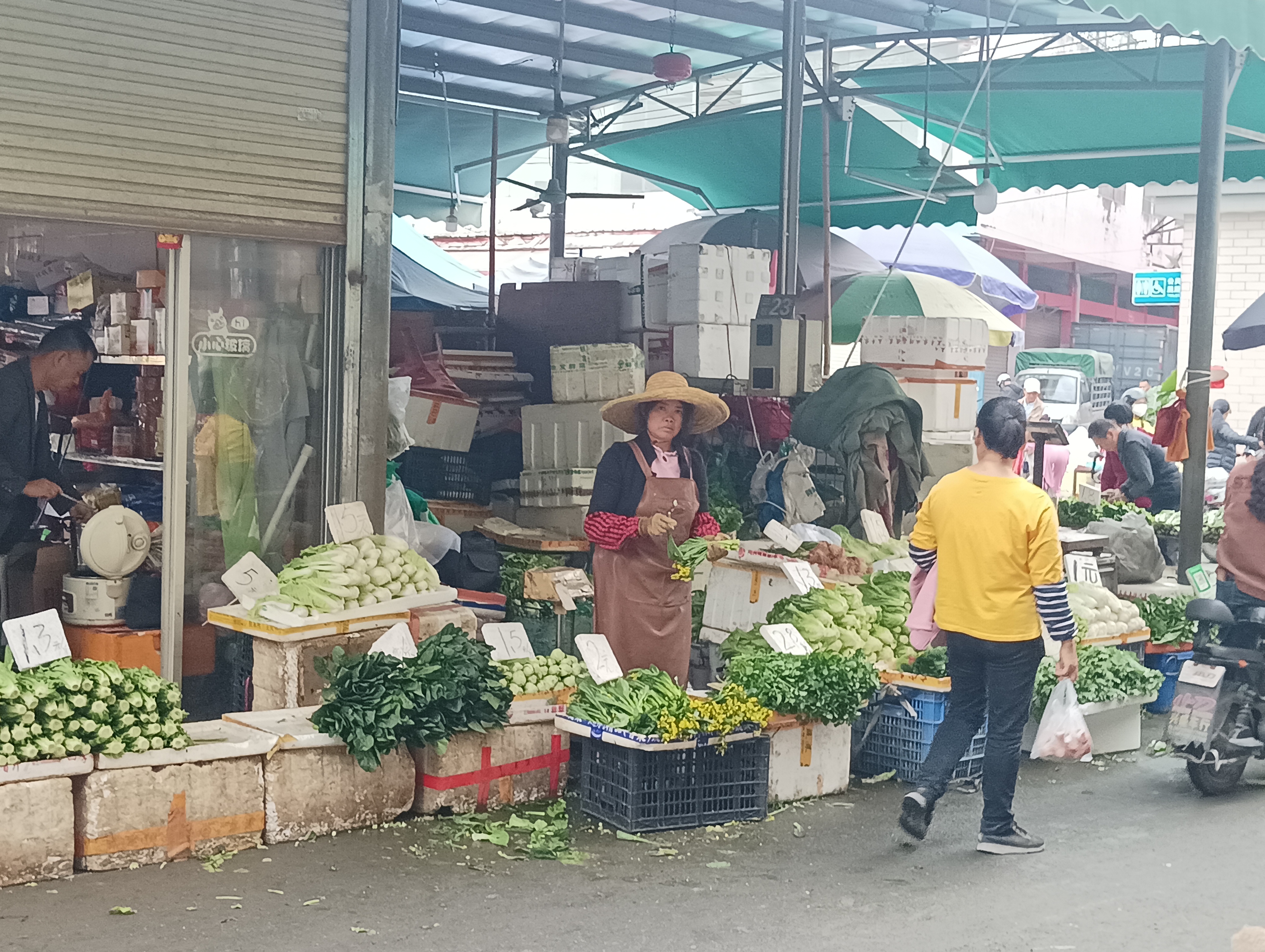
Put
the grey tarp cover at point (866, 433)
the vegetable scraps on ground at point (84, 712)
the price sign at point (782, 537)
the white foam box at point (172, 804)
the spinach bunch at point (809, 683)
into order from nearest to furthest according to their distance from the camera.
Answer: the vegetable scraps on ground at point (84, 712), the white foam box at point (172, 804), the spinach bunch at point (809, 683), the price sign at point (782, 537), the grey tarp cover at point (866, 433)

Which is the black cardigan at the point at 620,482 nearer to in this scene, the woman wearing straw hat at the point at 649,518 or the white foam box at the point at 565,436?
the woman wearing straw hat at the point at 649,518

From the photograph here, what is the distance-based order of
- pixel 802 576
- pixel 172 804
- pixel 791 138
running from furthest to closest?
1. pixel 791 138
2. pixel 802 576
3. pixel 172 804

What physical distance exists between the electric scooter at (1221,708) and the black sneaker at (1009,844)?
139 centimetres

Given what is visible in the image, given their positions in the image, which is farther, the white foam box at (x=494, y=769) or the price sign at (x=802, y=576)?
A: the price sign at (x=802, y=576)

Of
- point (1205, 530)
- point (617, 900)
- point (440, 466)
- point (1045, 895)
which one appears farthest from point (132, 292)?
point (1205, 530)

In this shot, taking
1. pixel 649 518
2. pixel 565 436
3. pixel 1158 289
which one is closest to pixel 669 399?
pixel 649 518

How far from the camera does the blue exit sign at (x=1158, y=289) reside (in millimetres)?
25812

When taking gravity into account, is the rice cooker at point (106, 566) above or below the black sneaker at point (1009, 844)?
above

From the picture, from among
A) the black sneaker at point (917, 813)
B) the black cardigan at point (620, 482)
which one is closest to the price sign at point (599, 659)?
the black cardigan at point (620, 482)

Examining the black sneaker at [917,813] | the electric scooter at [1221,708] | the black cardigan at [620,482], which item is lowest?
the black sneaker at [917,813]

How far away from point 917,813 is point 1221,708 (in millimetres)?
2004

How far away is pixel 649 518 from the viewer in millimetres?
6984

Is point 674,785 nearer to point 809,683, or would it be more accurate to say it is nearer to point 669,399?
point 809,683

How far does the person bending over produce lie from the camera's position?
566 centimetres
